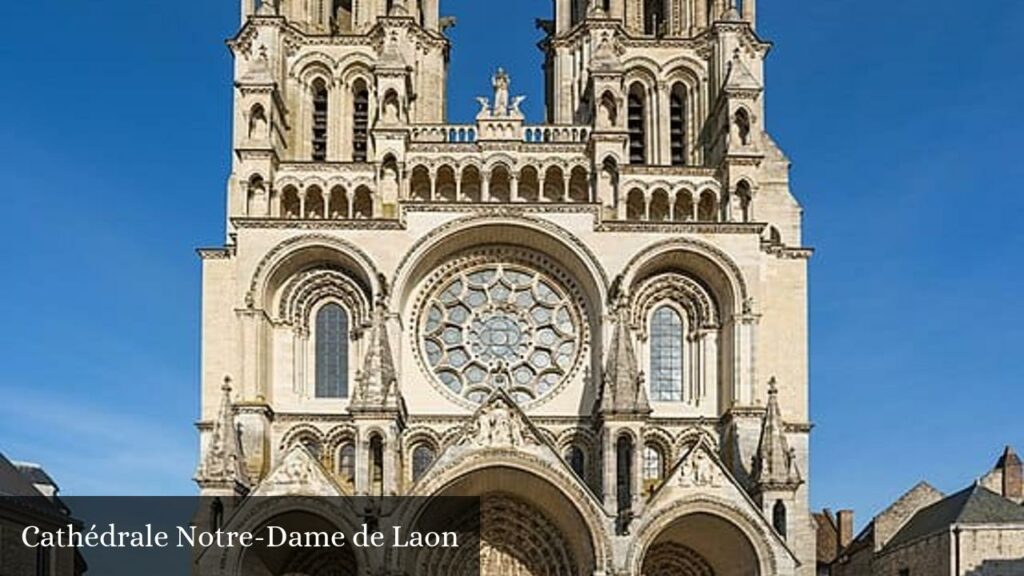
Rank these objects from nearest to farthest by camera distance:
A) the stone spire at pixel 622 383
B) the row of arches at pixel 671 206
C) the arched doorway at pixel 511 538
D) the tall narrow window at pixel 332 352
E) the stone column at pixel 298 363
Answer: the stone spire at pixel 622 383
the arched doorway at pixel 511 538
the stone column at pixel 298 363
the tall narrow window at pixel 332 352
the row of arches at pixel 671 206

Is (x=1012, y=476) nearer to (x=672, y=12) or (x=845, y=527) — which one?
(x=845, y=527)

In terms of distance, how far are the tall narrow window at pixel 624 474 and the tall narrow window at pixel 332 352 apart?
750 cm

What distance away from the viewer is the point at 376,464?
32375mm

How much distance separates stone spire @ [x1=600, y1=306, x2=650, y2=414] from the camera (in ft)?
106

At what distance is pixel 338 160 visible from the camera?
39.2m

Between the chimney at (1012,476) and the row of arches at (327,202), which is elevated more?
the row of arches at (327,202)

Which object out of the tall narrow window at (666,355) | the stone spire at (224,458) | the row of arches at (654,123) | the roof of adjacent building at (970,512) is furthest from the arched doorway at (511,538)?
the row of arches at (654,123)

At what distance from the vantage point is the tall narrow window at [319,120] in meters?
39.8

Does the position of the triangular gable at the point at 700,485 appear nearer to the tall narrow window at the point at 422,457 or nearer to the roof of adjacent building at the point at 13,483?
the tall narrow window at the point at 422,457

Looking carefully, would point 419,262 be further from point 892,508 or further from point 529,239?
point 892,508

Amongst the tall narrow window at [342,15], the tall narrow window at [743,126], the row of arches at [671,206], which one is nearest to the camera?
the row of arches at [671,206]

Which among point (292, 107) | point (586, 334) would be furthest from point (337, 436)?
point (292, 107)

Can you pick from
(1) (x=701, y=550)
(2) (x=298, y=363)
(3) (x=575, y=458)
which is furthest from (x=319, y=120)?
(1) (x=701, y=550)

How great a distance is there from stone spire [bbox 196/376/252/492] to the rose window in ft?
18.2
